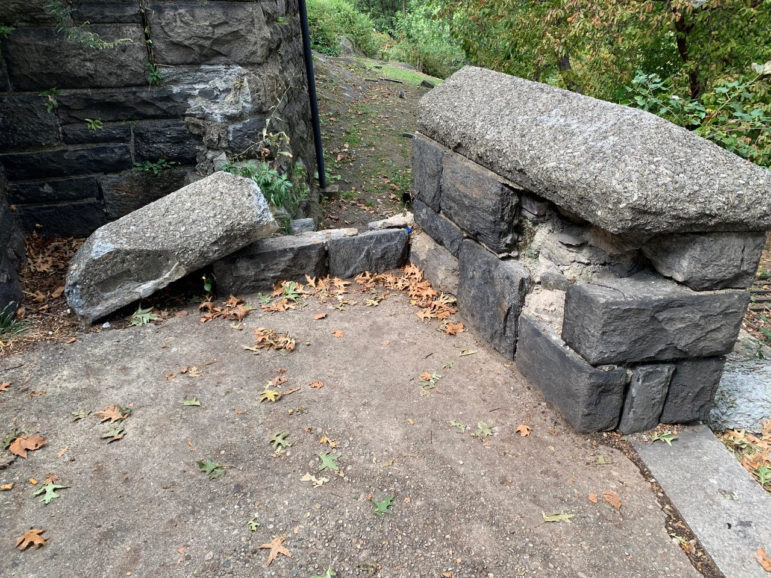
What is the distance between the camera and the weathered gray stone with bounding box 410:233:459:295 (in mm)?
3734

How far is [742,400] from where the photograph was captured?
2904 millimetres

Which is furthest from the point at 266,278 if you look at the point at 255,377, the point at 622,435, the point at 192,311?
the point at 622,435

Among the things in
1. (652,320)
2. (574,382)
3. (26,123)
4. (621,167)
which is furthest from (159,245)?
(652,320)

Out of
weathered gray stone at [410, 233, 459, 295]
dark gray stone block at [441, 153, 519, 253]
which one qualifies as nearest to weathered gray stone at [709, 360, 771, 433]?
dark gray stone block at [441, 153, 519, 253]

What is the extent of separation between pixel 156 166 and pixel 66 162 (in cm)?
64

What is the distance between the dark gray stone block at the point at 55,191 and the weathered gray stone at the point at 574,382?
3505 millimetres

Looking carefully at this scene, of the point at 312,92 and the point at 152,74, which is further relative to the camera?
the point at 312,92

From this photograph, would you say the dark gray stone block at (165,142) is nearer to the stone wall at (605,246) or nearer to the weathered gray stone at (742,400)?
the stone wall at (605,246)

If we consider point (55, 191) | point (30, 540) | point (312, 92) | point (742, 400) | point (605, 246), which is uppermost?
point (312, 92)

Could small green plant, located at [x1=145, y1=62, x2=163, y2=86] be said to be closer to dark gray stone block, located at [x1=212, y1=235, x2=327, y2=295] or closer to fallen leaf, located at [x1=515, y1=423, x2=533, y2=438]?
dark gray stone block, located at [x1=212, y1=235, x2=327, y2=295]

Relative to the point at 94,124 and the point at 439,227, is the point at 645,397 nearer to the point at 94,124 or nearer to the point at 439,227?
the point at 439,227

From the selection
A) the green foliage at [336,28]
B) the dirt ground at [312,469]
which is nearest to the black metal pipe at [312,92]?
the dirt ground at [312,469]

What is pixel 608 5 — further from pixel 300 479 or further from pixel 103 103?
pixel 300 479

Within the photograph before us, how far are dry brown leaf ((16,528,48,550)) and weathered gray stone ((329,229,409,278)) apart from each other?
96.8 inches
